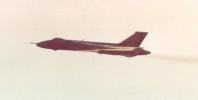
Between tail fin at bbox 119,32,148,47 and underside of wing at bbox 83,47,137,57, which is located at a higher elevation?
tail fin at bbox 119,32,148,47

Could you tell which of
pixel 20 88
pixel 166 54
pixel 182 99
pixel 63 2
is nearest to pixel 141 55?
pixel 166 54

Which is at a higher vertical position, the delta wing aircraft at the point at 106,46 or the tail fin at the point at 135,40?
the tail fin at the point at 135,40

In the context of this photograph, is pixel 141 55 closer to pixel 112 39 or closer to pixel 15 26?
pixel 112 39

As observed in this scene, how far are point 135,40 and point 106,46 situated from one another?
0.12 meters

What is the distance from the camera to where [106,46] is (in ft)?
6.35

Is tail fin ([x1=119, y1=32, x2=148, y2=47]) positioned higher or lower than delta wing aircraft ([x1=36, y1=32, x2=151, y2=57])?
higher

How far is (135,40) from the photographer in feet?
6.31

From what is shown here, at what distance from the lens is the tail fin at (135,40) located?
6.31ft

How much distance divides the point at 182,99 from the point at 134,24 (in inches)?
14.2

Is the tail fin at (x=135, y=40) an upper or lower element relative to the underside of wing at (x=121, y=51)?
upper

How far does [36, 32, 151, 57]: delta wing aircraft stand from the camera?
1.93m

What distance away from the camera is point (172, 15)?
1938 mm

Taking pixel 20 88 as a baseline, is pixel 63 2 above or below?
above

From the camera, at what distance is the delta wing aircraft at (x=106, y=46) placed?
1930 mm
